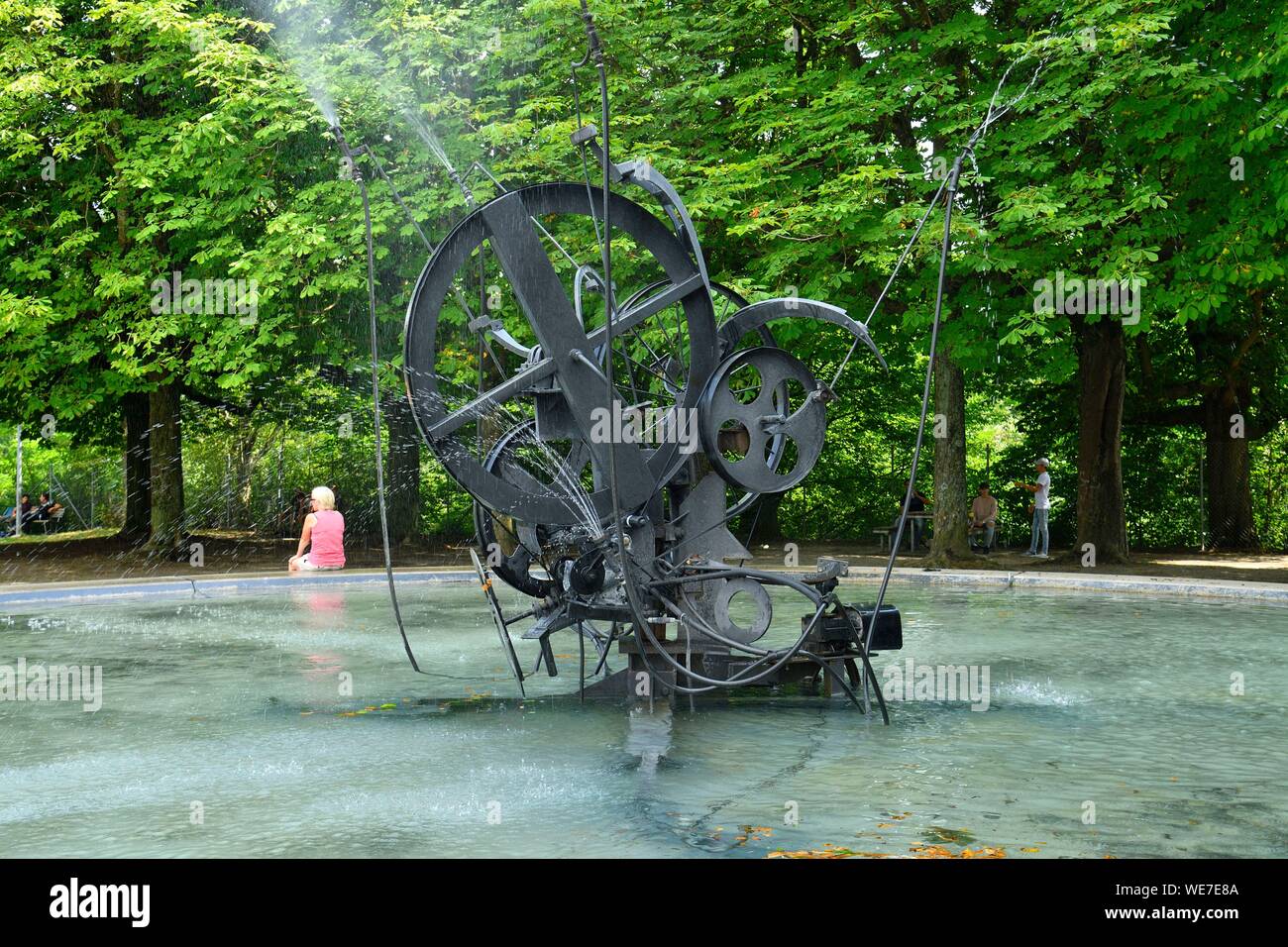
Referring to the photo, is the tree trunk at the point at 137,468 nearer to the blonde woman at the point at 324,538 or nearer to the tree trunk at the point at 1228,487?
the blonde woman at the point at 324,538

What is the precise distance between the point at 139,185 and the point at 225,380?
3.56 metres

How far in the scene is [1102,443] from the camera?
23.3 metres

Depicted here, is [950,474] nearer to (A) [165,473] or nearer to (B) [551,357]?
(B) [551,357]

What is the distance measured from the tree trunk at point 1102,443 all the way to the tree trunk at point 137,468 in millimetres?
19251

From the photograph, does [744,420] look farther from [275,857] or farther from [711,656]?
[275,857]

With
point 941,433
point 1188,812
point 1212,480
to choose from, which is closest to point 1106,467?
point 941,433

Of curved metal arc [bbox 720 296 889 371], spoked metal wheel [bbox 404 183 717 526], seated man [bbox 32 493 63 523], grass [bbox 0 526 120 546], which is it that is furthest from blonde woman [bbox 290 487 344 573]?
seated man [bbox 32 493 63 523]

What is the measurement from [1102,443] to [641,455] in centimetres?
→ 1576

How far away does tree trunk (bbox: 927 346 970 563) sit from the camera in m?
22.1

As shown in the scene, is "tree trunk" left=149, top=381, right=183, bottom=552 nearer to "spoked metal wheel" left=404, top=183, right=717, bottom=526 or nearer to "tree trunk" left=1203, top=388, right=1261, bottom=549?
"spoked metal wheel" left=404, top=183, right=717, bottom=526

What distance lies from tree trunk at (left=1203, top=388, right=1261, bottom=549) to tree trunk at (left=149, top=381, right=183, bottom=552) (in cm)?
2098

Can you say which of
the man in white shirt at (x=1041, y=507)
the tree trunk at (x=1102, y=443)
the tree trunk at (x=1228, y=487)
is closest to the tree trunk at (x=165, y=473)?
the man in white shirt at (x=1041, y=507)

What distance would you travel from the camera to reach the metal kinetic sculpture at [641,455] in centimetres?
923

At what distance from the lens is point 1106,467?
2309 centimetres
